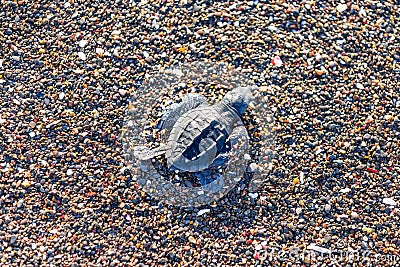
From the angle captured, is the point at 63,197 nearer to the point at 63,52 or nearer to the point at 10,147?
the point at 10,147

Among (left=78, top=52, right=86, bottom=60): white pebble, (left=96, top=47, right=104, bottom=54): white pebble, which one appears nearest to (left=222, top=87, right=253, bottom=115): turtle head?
(left=96, top=47, right=104, bottom=54): white pebble

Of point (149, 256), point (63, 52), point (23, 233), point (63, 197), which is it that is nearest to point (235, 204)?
point (149, 256)

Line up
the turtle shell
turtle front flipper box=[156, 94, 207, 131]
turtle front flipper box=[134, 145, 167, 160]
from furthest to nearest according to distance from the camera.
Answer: turtle front flipper box=[156, 94, 207, 131] → turtle front flipper box=[134, 145, 167, 160] → the turtle shell

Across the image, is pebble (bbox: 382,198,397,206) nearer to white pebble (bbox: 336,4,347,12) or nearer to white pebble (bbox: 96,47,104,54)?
white pebble (bbox: 336,4,347,12)

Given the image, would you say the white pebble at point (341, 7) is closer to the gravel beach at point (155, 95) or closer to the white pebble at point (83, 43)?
the gravel beach at point (155, 95)

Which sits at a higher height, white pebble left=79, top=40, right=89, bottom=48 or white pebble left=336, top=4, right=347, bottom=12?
white pebble left=336, top=4, right=347, bottom=12

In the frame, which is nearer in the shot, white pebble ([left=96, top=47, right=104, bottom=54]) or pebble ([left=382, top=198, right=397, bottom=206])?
pebble ([left=382, top=198, right=397, bottom=206])

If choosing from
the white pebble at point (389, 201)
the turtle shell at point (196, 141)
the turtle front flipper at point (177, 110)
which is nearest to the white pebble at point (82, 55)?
the turtle front flipper at point (177, 110)
